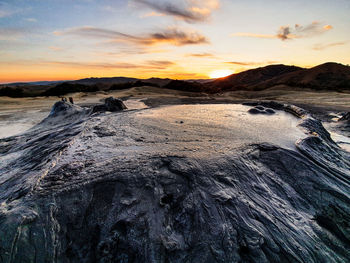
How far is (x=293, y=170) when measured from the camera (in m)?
2.70

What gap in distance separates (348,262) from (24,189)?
10.7 feet

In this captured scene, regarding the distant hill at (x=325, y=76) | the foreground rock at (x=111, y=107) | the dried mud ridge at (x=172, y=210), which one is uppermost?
the distant hill at (x=325, y=76)

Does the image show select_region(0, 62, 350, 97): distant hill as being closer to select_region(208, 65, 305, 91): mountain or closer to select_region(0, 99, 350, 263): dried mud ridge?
select_region(208, 65, 305, 91): mountain

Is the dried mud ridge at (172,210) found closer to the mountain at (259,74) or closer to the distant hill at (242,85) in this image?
the distant hill at (242,85)

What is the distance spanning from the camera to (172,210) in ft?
6.31

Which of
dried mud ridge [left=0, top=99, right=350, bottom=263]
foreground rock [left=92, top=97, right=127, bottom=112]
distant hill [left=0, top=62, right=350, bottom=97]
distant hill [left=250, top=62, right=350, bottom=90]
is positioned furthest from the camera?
distant hill [left=250, top=62, right=350, bottom=90]

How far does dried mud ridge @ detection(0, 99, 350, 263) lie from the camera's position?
5.41 ft

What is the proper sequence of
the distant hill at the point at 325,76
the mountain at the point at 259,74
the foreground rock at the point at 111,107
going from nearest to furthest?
the foreground rock at the point at 111,107 < the distant hill at the point at 325,76 < the mountain at the point at 259,74

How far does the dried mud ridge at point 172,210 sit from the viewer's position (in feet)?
5.41

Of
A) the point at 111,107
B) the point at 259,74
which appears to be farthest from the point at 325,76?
the point at 111,107

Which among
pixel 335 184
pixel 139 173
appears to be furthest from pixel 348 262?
pixel 139 173

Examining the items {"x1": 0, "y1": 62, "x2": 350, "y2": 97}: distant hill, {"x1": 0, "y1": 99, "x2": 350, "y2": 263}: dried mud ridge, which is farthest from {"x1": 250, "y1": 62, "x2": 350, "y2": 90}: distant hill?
{"x1": 0, "y1": 99, "x2": 350, "y2": 263}: dried mud ridge

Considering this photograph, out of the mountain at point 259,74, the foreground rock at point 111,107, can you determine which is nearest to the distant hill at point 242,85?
the mountain at point 259,74

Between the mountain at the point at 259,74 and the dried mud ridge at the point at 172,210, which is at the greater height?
the mountain at the point at 259,74
